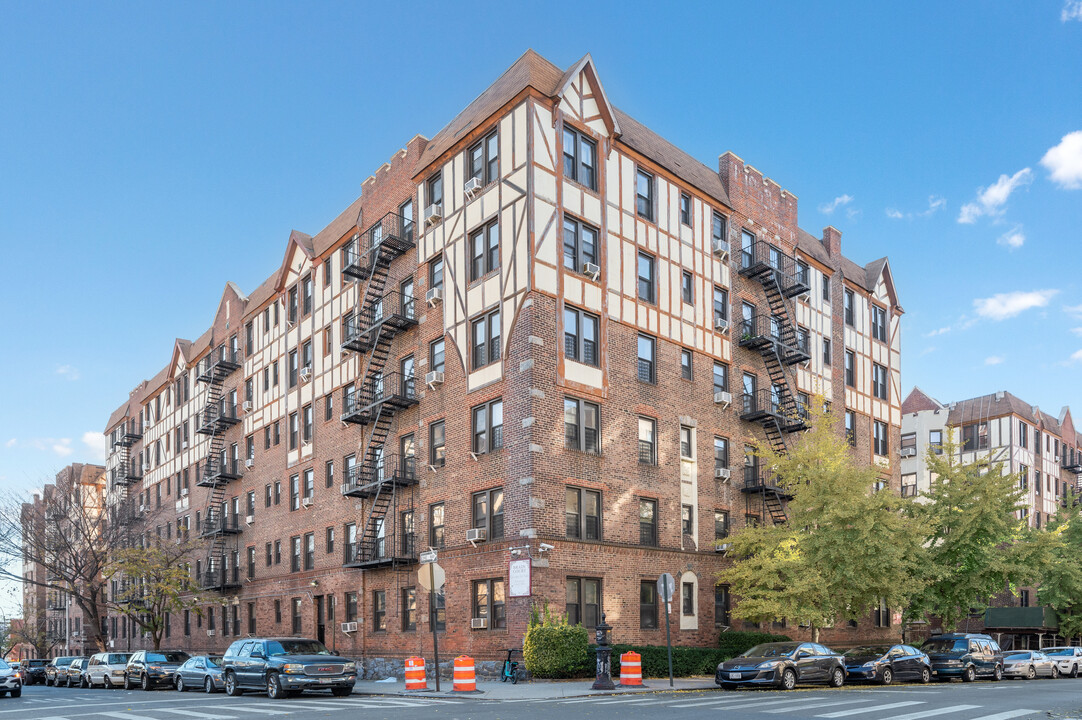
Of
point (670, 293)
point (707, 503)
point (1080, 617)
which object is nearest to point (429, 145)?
point (670, 293)

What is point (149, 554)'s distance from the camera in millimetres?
49938

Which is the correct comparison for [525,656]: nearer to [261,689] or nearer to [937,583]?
[261,689]

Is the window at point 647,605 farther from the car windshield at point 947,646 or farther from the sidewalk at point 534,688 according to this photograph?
the car windshield at point 947,646

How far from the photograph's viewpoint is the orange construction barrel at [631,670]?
25.3 m

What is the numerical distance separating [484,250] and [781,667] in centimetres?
1609

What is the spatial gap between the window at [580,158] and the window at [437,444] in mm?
9584

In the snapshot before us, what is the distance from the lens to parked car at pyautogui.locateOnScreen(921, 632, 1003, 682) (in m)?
32.1

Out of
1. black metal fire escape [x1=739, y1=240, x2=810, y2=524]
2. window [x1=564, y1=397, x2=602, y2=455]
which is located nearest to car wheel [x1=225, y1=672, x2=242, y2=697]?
window [x1=564, y1=397, x2=602, y2=455]

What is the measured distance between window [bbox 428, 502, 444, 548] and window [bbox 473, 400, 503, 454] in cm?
295

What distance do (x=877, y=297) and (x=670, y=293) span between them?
18.3 metres

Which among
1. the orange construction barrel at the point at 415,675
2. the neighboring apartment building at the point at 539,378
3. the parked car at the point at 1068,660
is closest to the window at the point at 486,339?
the neighboring apartment building at the point at 539,378

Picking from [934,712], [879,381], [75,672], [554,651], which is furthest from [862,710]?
[75,672]

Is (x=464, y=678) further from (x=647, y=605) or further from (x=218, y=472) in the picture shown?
(x=218, y=472)

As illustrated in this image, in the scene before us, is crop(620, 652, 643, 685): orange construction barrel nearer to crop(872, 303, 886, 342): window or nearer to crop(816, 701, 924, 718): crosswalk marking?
crop(816, 701, 924, 718): crosswalk marking
